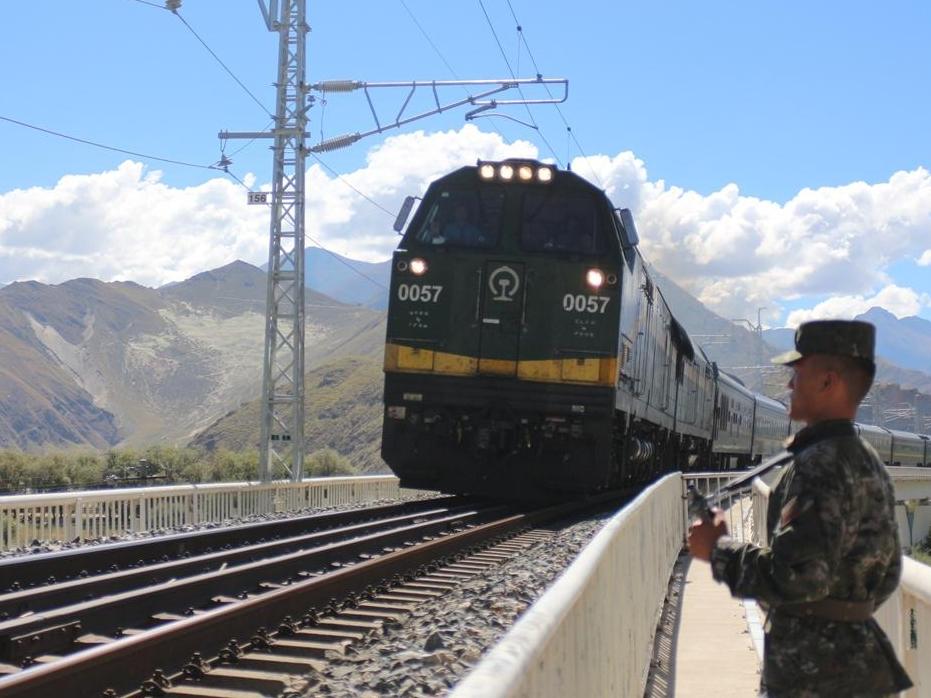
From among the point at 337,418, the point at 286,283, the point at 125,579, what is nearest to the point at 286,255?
the point at 286,283

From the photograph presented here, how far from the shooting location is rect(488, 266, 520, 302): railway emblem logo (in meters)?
16.1

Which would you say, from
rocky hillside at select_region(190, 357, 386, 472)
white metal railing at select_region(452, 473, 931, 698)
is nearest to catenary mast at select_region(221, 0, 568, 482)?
white metal railing at select_region(452, 473, 931, 698)

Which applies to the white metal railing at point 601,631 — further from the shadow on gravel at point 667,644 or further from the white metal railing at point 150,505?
the white metal railing at point 150,505

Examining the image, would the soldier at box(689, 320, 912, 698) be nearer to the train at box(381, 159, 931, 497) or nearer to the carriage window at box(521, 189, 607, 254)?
the train at box(381, 159, 931, 497)

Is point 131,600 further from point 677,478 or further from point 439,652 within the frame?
point 677,478

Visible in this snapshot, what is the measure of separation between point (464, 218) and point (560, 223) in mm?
1304

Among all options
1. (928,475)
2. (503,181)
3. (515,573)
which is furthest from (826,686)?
(928,475)

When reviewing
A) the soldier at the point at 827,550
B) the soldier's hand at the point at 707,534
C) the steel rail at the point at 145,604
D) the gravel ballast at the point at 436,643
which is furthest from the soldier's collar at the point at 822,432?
the steel rail at the point at 145,604

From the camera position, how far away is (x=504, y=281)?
16141mm

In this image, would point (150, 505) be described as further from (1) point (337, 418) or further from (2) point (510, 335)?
(1) point (337, 418)

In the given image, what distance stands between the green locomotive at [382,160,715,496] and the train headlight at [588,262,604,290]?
15 millimetres

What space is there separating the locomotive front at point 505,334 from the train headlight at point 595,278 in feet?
→ 0.05

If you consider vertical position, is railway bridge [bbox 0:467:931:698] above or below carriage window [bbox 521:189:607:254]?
below

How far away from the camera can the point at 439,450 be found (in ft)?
53.5
